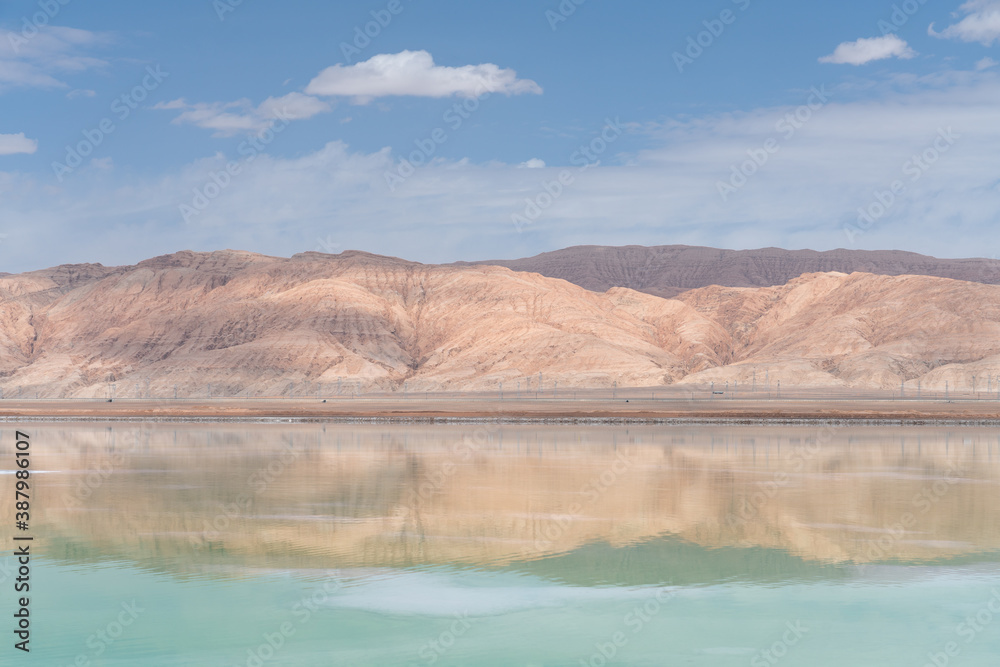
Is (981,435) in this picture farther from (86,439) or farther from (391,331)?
(391,331)

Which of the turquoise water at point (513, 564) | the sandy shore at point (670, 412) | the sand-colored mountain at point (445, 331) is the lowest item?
the sandy shore at point (670, 412)

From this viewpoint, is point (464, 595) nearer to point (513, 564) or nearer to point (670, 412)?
point (513, 564)

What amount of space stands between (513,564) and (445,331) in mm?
131824

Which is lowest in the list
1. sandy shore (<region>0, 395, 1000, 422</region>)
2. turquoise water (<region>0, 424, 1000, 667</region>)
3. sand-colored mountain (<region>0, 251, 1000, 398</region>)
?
sandy shore (<region>0, 395, 1000, 422</region>)

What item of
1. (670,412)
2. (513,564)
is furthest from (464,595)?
(670,412)

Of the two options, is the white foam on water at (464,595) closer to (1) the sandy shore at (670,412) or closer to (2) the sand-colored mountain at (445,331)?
(1) the sandy shore at (670,412)

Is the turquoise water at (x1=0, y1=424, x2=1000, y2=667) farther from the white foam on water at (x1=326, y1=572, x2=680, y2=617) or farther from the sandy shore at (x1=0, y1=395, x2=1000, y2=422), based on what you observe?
the sandy shore at (x1=0, y1=395, x2=1000, y2=422)

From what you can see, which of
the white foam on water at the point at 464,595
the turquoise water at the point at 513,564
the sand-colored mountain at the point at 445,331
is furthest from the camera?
the sand-colored mountain at the point at 445,331

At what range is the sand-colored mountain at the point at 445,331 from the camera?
12012 cm

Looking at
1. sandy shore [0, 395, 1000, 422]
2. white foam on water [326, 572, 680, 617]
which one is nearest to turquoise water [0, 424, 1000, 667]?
white foam on water [326, 572, 680, 617]

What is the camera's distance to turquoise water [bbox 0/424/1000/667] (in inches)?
488

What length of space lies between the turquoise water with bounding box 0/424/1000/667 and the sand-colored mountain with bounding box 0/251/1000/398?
89000 millimetres

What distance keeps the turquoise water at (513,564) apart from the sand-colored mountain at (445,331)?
89.0 metres

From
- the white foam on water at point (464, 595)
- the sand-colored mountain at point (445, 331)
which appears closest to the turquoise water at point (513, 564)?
the white foam on water at point (464, 595)
